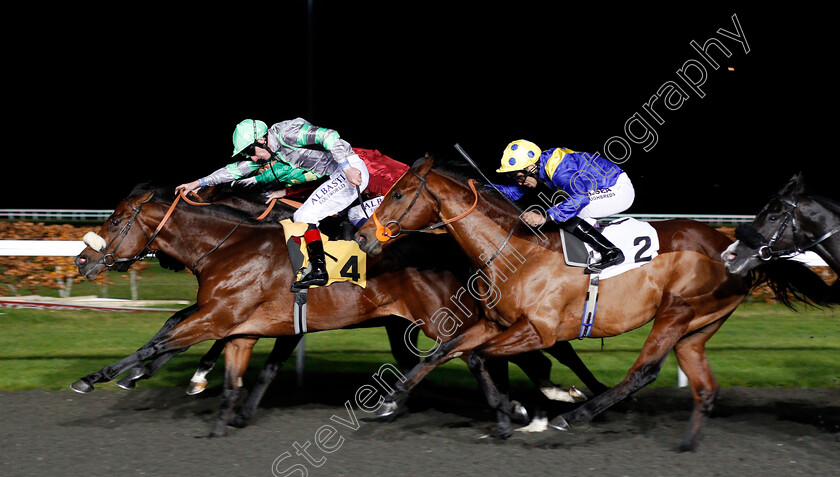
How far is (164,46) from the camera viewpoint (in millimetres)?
25797

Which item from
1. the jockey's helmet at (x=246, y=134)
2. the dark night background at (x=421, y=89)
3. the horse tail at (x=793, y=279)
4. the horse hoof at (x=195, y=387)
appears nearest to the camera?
the horse tail at (x=793, y=279)

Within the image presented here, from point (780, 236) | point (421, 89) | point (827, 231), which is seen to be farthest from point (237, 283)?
point (421, 89)

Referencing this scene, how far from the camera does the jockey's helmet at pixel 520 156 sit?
4.41 m

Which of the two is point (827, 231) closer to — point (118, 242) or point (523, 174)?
point (523, 174)

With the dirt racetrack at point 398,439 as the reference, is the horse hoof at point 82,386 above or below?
above

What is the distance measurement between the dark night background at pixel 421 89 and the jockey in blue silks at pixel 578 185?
12.7 metres

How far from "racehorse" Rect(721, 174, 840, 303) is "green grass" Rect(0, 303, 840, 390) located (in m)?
1.97

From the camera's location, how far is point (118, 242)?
4.75 meters

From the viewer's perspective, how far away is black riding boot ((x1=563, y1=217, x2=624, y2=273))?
414cm

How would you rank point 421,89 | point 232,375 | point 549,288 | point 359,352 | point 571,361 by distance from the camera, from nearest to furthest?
point 549,288
point 232,375
point 571,361
point 359,352
point 421,89

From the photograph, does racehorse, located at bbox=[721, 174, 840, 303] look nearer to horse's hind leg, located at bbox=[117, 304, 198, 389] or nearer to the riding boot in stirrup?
the riding boot in stirrup

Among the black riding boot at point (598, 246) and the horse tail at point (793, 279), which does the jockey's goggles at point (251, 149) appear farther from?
the horse tail at point (793, 279)

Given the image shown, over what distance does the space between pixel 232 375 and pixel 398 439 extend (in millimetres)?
1066

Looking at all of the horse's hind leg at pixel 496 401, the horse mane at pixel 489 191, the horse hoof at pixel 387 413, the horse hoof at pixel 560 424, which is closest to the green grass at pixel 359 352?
the horse hoof at pixel 387 413
